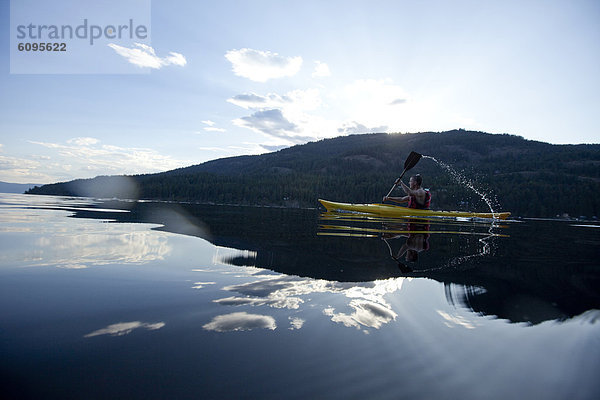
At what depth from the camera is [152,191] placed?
4503 inches

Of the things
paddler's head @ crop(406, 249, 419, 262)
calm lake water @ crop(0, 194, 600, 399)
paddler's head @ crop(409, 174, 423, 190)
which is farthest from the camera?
paddler's head @ crop(409, 174, 423, 190)

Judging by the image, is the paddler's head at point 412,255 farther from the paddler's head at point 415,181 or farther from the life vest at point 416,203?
the life vest at point 416,203

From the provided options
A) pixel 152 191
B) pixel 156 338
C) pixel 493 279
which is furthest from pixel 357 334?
pixel 152 191

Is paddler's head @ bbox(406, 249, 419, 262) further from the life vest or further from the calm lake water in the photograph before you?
the life vest

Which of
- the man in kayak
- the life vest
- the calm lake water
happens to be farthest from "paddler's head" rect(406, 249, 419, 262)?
the life vest

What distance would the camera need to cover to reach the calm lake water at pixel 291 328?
227 cm

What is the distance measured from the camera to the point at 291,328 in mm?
3264

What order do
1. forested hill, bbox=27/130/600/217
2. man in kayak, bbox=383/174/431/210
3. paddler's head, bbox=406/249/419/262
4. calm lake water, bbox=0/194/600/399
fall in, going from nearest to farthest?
calm lake water, bbox=0/194/600/399 → paddler's head, bbox=406/249/419/262 → man in kayak, bbox=383/174/431/210 → forested hill, bbox=27/130/600/217

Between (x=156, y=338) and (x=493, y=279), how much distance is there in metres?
5.70

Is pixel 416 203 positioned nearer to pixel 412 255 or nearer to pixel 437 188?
pixel 412 255

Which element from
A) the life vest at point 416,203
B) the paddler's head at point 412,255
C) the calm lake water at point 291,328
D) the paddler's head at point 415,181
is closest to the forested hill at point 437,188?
the life vest at point 416,203

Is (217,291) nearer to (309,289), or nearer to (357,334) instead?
(309,289)

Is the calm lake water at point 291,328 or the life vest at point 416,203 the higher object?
the life vest at point 416,203

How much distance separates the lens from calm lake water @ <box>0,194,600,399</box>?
2.27 meters
